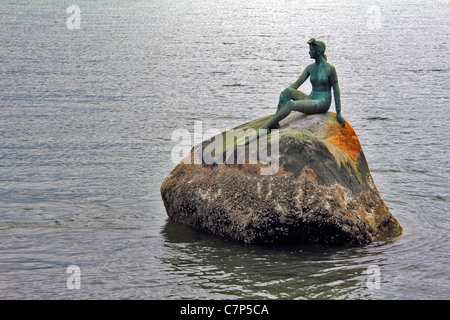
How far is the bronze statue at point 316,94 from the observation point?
11.8 metres

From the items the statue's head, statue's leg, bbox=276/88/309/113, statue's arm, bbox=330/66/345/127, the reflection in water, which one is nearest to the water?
the reflection in water

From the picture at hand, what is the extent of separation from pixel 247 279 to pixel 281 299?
832mm

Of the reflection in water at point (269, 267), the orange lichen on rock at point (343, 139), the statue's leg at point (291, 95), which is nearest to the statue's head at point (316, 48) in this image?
the statue's leg at point (291, 95)

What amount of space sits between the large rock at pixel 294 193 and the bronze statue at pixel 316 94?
0.62 ft

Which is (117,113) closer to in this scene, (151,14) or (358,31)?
(358,31)

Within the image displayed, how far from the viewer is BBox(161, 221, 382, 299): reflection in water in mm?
9156

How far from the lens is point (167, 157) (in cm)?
1688

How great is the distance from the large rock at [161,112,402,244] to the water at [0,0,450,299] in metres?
0.32

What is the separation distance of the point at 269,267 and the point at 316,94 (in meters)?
3.69

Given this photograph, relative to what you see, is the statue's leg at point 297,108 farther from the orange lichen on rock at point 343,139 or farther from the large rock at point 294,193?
the orange lichen on rock at point 343,139

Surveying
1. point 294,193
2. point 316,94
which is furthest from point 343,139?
point 294,193

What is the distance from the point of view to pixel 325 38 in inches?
1855

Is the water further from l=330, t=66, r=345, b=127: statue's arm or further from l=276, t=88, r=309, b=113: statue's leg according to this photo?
l=276, t=88, r=309, b=113: statue's leg

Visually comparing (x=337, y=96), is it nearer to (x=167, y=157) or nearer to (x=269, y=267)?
(x=269, y=267)
